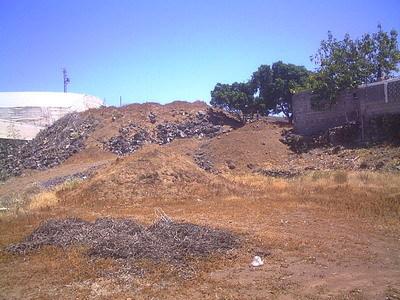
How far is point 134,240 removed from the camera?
855cm

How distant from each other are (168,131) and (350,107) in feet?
47.3

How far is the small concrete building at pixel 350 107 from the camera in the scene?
66.9 ft

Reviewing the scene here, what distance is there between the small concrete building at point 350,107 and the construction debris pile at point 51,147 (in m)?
15.9

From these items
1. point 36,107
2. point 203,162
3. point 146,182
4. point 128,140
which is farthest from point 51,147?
point 146,182

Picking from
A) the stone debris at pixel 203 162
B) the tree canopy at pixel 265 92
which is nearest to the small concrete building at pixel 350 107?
the stone debris at pixel 203 162

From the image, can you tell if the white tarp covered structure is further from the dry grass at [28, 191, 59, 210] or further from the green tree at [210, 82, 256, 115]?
the dry grass at [28, 191, 59, 210]

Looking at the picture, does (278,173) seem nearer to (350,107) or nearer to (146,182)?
(350,107)

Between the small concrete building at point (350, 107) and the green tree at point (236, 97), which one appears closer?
A: the small concrete building at point (350, 107)

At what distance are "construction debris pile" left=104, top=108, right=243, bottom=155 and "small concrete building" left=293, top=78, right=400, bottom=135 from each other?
28.1 ft

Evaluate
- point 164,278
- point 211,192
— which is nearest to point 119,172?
point 211,192

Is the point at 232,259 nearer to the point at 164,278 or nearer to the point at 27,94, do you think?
the point at 164,278

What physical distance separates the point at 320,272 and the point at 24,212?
1086 centimetres

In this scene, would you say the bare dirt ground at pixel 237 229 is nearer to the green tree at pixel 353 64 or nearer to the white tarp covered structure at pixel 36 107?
the green tree at pixel 353 64

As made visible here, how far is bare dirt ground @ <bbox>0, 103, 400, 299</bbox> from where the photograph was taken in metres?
6.59
